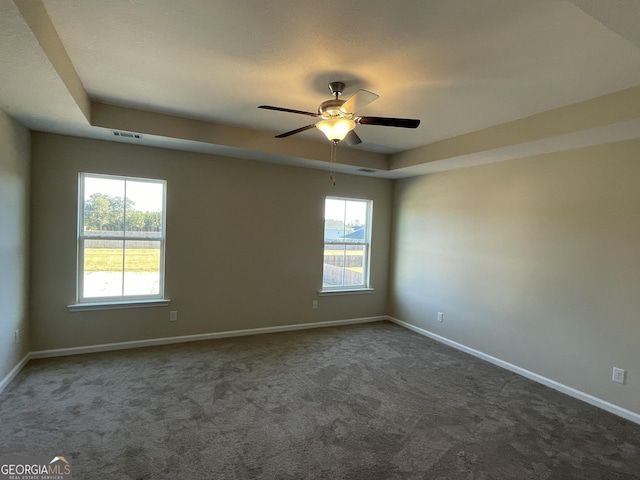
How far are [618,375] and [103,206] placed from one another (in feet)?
17.8

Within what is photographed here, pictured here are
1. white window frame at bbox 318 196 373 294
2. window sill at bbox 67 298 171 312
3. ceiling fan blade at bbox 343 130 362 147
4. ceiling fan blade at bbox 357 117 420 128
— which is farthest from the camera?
white window frame at bbox 318 196 373 294

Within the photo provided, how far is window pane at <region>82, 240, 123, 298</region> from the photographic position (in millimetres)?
3814

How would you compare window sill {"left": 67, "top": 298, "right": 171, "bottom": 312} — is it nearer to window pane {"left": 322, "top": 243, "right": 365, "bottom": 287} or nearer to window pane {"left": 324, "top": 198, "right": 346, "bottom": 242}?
window pane {"left": 322, "top": 243, "right": 365, "bottom": 287}

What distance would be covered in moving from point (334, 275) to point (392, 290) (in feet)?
3.53

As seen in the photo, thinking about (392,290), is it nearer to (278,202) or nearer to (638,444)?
(278,202)

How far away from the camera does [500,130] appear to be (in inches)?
130

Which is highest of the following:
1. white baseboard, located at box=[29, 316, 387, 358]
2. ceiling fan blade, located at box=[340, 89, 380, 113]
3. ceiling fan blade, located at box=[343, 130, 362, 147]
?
ceiling fan blade, located at box=[340, 89, 380, 113]

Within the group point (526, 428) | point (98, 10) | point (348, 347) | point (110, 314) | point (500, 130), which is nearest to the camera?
point (98, 10)

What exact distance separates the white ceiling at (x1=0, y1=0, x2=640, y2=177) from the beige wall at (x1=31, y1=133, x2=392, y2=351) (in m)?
0.77

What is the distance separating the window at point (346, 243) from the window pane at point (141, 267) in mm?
2339

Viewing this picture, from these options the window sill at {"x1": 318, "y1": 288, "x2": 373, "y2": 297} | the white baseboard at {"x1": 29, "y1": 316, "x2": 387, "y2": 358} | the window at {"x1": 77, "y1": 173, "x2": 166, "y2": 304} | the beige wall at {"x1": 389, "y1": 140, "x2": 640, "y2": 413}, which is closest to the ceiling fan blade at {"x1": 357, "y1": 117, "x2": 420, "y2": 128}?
the beige wall at {"x1": 389, "y1": 140, "x2": 640, "y2": 413}

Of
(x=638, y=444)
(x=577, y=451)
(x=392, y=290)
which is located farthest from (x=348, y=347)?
(x=638, y=444)

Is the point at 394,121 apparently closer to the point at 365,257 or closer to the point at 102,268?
the point at 365,257

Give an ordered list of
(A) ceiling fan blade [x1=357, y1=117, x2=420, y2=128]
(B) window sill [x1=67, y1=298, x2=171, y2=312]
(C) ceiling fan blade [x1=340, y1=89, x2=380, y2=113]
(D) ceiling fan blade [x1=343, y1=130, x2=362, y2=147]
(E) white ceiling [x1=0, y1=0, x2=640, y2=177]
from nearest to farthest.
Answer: (E) white ceiling [x1=0, y1=0, x2=640, y2=177]
(C) ceiling fan blade [x1=340, y1=89, x2=380, y2=113]
(A) ceiling fan blade [x1=357, y1=117, x2=420, y2=128]
(D) ceiling fan blade [x1=343, y1=130, x2=362, y2=147]
(B) window sill [x1=67, y1=298, x2=171, y2=312]
